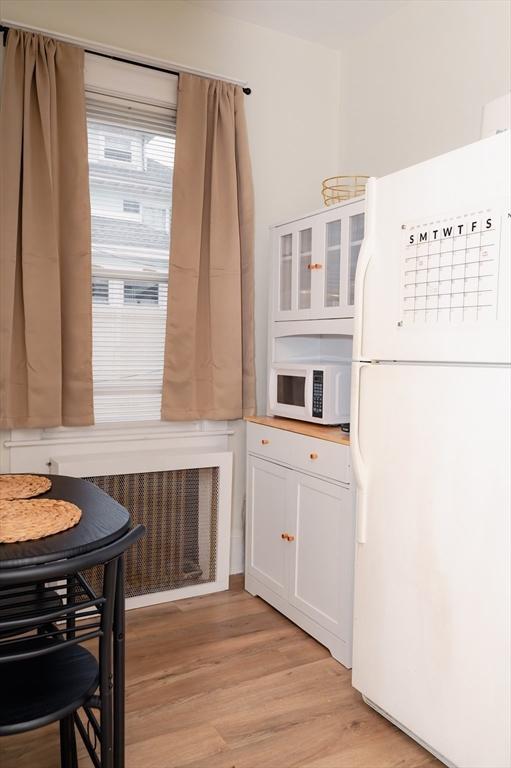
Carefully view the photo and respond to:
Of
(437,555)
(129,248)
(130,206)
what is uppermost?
(130,206)

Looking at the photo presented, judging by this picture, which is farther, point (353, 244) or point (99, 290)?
point (99, 290)

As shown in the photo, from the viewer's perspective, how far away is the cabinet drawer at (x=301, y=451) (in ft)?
7.84

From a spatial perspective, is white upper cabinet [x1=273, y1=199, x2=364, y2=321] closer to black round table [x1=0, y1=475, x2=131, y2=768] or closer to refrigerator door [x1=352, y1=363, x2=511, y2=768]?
refrigerator door [x1=352, y1=363, x2=511, y2=768]

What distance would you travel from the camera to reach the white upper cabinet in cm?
253

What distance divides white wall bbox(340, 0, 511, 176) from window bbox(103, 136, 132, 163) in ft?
3.98

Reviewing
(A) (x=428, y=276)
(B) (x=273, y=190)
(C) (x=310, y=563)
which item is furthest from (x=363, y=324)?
(B) (x=273, y=190)

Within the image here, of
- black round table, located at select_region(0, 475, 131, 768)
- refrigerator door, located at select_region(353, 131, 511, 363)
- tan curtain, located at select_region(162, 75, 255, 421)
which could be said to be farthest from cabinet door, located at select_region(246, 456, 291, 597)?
black round table, located at select_region(0, 475, 131, 768)

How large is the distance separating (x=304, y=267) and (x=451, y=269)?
3.91 feet

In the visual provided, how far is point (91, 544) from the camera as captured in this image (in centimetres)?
133

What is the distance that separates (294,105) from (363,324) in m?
1.88

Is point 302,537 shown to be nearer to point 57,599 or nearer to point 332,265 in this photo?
point 332,265

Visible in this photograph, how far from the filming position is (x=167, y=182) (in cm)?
304

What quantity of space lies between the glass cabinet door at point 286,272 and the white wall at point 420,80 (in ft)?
2.08

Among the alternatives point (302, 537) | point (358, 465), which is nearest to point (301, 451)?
point (302, 537)
